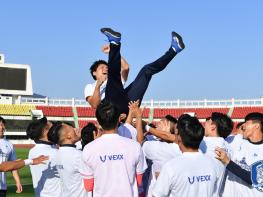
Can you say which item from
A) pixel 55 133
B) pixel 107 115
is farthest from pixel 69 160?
pixel 107 115

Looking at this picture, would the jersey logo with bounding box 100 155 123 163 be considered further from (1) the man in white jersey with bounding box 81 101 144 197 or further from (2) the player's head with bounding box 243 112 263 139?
(2) the player's head with bounding box 243 112 263 139

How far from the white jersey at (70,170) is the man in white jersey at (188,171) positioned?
226 centimetres

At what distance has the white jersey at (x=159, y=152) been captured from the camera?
21.9 feet

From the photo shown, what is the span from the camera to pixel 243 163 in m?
5.94

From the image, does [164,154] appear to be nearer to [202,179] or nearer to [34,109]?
[202,179]

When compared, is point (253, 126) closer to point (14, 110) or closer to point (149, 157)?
point (149, 157)

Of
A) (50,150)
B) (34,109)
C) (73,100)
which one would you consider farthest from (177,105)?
(50,150)

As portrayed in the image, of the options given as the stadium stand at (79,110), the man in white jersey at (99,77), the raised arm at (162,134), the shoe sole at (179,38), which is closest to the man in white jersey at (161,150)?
the raised arm at (162,134)

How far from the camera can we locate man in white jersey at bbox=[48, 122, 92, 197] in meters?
6.79

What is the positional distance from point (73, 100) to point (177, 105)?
1229 cm

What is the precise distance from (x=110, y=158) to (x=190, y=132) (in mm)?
863

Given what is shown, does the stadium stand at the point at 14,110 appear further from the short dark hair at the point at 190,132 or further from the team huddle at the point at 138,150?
the short dark hair at the point at 190,132

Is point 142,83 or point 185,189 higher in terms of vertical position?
point 142,83

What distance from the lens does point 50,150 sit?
25.3 feet
